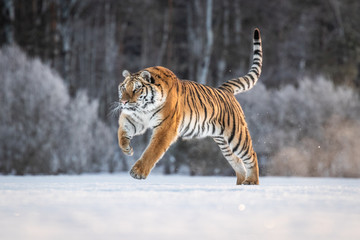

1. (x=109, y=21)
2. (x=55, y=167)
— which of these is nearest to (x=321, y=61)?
(x=109, y=21)

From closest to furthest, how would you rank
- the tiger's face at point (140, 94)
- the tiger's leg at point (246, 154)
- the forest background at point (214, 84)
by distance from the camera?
the tiger's face at point (140, 94) → the tiger's leg at point (246, 154) → the forest background at point (214, 84)

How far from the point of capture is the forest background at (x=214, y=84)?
34.9 feet

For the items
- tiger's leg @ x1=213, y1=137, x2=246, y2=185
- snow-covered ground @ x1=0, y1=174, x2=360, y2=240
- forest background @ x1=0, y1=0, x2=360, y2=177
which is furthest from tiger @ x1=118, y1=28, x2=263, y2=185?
snow-covered ground @ x1=0, y1=174, x2=360, y2=240

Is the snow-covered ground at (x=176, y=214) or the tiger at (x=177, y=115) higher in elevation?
the tiger at (x=177, y=115)

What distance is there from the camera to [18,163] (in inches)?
400

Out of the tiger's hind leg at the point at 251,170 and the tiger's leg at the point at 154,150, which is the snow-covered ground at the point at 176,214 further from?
the tiger's hind leg at the point at 251,170

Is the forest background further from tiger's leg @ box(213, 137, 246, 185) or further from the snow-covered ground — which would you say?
tiger's leg @ box(213, 137, 246, 185)

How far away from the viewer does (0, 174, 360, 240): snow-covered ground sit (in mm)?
2949

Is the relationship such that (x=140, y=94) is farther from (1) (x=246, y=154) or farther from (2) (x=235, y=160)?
(2) (x=235, y=160)

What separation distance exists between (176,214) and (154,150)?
1431 millimetres

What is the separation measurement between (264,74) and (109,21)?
22.7 ft

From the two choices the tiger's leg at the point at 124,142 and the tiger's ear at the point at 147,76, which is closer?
the tiger's ear at the point at 147,76

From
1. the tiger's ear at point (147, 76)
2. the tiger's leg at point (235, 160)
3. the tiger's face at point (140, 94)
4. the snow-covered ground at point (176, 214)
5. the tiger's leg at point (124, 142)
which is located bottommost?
the snow-covered ground at point (176, 214)

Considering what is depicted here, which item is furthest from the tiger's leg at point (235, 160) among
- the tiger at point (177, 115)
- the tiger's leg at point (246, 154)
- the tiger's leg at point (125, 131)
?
the tiger's leg at point (125, 131)
